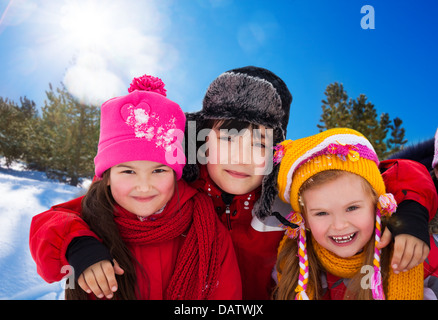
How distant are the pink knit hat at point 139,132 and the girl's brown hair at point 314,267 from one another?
878mm

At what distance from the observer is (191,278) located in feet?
6.05

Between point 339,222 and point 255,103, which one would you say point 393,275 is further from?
point 255,103

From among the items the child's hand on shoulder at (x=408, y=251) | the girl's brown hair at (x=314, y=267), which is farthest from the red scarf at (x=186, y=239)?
the child's hand on shoulder at (x=408, y=251)

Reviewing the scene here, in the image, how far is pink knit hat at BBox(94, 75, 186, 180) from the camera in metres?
1.81

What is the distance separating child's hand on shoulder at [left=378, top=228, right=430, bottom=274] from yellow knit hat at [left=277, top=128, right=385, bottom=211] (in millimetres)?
305

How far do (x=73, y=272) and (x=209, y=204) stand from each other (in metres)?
0.89

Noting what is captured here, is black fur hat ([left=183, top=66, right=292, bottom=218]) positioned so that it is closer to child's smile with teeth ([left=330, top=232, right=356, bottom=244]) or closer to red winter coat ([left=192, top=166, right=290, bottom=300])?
red winter coat ([left=192, top=166, right=290, bottom=300])

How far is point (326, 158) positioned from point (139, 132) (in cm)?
114

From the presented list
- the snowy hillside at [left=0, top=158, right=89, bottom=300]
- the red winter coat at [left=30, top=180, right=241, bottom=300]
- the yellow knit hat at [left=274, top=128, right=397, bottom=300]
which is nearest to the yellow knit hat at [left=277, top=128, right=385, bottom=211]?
the yellow knit hat at [left=274, top=128, right=397, bottom=300]

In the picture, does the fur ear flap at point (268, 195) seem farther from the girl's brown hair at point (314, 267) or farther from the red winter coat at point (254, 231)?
the girl's brown hair at point (314, 267)
